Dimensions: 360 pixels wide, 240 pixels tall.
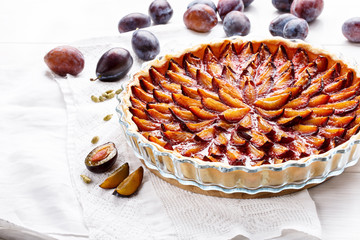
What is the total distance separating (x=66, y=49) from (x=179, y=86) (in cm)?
82

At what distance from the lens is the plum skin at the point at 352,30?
2938 mm

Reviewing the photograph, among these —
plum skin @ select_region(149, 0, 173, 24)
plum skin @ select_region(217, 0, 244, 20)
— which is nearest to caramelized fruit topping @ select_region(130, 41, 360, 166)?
plum skin @ select_region(217, 0, 244, 20)

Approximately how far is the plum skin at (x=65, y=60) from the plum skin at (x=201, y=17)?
780mm

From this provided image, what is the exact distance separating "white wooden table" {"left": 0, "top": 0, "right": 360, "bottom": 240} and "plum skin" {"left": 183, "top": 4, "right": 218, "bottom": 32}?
291 millimetres

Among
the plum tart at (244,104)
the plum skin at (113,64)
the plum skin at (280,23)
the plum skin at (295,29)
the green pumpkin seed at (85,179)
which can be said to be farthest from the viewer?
the plum skin at (280,23)

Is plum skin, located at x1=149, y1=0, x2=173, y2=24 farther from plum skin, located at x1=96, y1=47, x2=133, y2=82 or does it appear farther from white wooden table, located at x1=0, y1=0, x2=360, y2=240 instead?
plum skin, located at x1=96, y1=47, x2=133, y2=82

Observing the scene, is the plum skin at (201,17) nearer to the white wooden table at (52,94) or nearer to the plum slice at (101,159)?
the white wooden table at (52,94)

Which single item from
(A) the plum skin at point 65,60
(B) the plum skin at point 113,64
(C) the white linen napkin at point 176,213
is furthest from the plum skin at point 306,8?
(C) the white linen napkin at point 176,213

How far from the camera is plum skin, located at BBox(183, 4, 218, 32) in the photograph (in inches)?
123

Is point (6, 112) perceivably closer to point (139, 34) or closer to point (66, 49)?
point (66, 49)

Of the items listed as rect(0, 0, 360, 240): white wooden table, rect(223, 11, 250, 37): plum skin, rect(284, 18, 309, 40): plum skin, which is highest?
rect(284, 18, 309, 40): plum skin

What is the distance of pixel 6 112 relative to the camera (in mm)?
2555

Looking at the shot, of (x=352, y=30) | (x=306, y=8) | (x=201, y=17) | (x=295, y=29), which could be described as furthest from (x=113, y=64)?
(x=352, y=30)

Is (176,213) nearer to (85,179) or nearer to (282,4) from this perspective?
(85,179)
